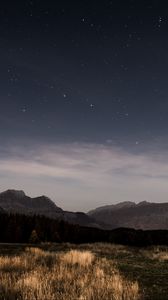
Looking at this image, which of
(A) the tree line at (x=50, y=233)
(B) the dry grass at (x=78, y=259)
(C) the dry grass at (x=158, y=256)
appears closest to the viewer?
(B) the dry grass at (x=78, y=259)

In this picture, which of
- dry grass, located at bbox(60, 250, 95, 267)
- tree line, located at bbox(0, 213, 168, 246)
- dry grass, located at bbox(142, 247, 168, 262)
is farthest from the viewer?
tree line, located at bbox(0, 213, 168, 246)

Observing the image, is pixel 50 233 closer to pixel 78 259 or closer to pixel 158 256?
pixel 158 256

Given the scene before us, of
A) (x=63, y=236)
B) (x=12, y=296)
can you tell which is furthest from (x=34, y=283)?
(x=63, y=236)

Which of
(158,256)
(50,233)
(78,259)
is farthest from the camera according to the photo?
(50,233)

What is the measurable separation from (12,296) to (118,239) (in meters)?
124

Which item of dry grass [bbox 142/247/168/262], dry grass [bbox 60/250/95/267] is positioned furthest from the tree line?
dry grass [bbox 60/250/95/267]

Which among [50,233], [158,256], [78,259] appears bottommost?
[158,256]

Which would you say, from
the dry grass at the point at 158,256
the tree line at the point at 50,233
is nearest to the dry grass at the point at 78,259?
the dry grass at the point at 158,256

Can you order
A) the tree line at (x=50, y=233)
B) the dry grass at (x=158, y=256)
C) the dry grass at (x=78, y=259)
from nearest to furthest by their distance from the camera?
the dry grass at (x=78, y=259) < the dry grass at (x=158, y=256) < the tree line at (x=50, y=233)

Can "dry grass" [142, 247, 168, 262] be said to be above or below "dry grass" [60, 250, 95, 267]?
below

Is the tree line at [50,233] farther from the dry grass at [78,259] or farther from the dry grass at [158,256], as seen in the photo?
the dry grass at [78,259]

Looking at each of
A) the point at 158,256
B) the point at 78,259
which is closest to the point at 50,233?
the point at 158,256

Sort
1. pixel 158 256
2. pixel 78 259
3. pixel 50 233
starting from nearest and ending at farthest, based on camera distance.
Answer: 1. pixel 78 259
2. pixel 158 256
3. pixel 50 233

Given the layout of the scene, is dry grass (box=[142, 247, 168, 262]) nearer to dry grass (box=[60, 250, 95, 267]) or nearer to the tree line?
dry grass (box=[60, 250, 95, 267])
